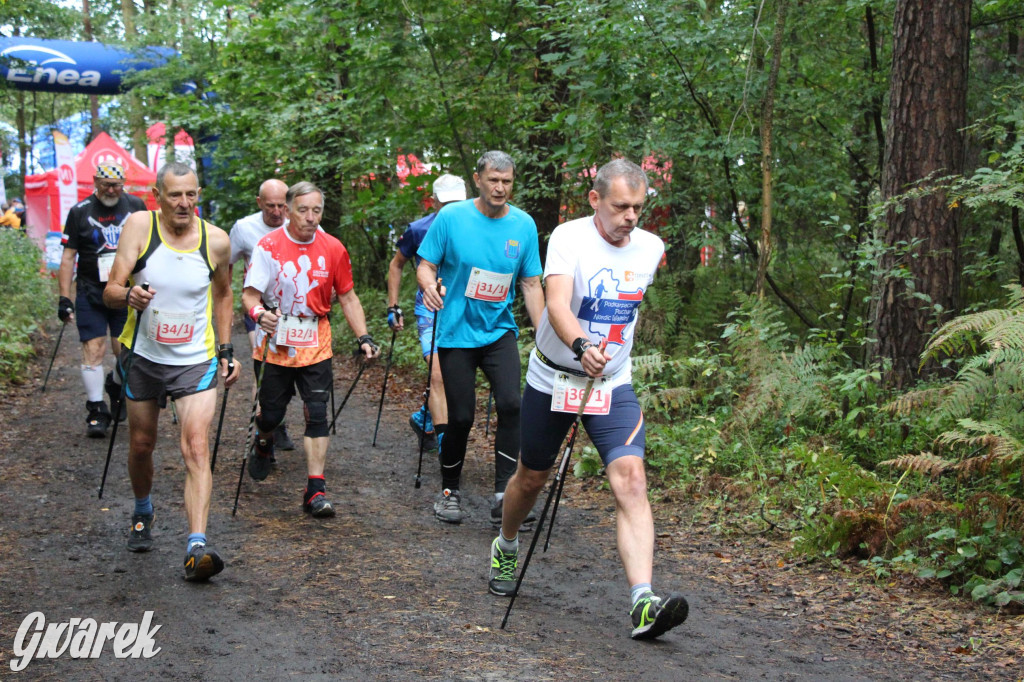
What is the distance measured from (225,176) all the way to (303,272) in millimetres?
12324

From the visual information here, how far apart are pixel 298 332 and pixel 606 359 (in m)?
3.06

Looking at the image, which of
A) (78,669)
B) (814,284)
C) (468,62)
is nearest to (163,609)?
(78,669)

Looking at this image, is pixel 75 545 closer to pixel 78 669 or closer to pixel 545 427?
pixel 78 669

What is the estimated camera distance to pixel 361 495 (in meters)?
7.52

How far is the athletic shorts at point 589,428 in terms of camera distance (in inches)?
184

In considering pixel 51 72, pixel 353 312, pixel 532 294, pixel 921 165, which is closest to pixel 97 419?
pixel 353 312

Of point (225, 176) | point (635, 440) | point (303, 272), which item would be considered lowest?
point (635, 440)

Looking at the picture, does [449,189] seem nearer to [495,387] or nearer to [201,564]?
[495,387]

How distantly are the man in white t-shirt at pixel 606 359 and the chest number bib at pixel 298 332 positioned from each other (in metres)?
2.32

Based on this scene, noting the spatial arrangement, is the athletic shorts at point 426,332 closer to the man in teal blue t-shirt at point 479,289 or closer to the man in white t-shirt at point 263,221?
the man in teal blue t-shirt at point 479,289

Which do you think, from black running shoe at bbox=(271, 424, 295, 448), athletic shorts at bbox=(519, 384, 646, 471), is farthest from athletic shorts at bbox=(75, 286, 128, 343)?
athletic shorts at bbox=(519, 384, 646, 471)

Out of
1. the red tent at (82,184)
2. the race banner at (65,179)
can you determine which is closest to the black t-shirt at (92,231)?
the red tent at (82,184)

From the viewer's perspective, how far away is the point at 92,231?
8.93m

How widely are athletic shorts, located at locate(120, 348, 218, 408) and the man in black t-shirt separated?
3.53 meters
